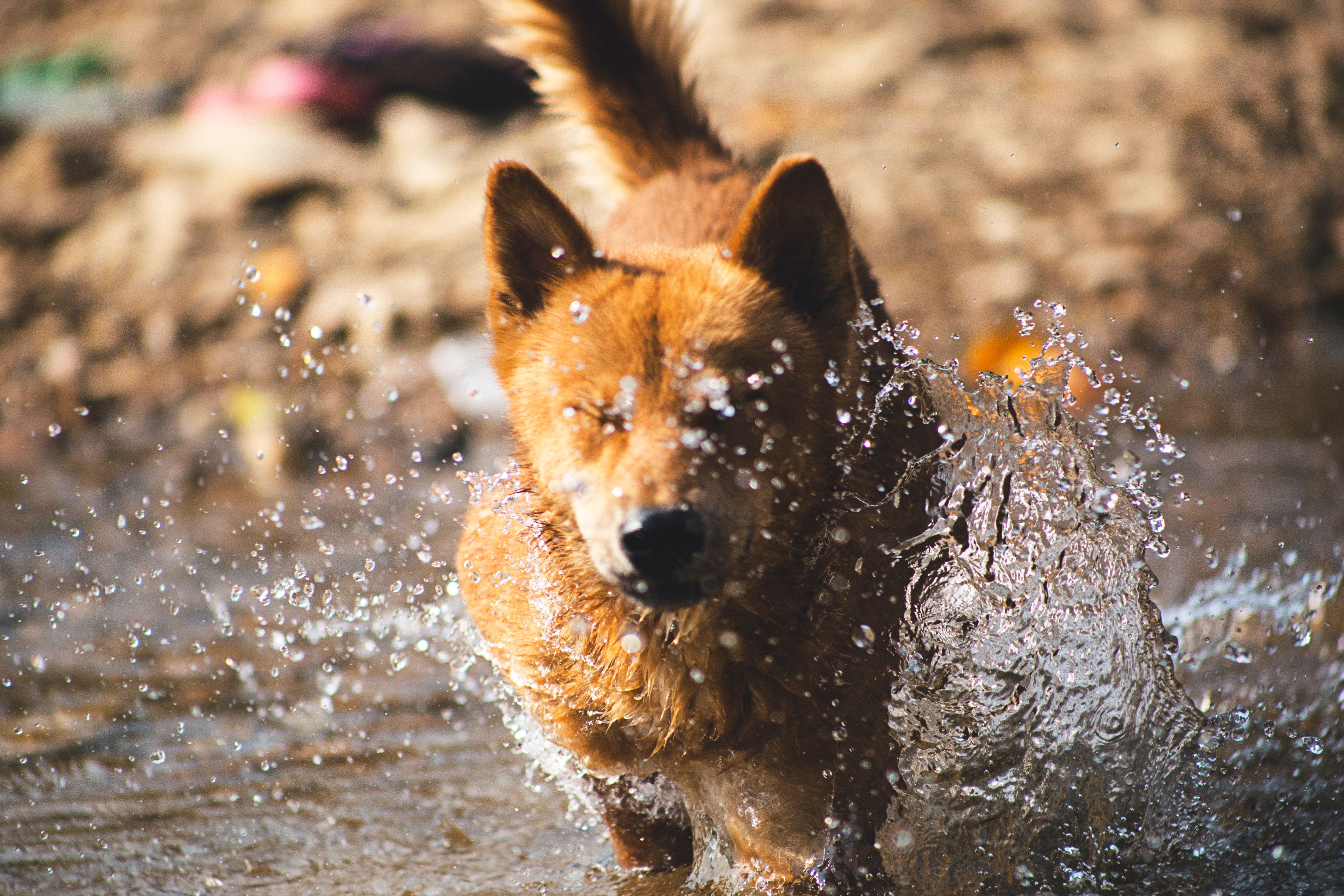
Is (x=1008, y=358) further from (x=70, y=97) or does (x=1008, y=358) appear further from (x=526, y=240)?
(x=70, y=97)

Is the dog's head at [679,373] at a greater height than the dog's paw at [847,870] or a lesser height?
greater

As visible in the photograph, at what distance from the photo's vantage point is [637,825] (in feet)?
10.8

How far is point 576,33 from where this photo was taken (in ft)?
15.1

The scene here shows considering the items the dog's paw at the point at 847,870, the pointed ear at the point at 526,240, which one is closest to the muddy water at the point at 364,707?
the dog's paw at the point at 847,870

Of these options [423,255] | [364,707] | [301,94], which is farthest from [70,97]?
[364,707]

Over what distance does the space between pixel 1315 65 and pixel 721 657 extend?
784cm

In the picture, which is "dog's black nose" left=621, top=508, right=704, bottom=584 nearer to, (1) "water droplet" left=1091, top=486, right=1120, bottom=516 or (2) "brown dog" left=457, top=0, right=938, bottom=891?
(2) "brown dog" left=457, top=0, right=938, bottom=891

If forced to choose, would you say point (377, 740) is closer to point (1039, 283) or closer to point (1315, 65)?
point (1039, 283)

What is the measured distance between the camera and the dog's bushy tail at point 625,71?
15.1ft

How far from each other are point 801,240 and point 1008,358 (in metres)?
4.41

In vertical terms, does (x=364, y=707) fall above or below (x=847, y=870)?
below

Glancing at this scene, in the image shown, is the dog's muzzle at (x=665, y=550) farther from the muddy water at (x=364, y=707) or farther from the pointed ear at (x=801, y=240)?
the muddy water at (x=364, y=707)

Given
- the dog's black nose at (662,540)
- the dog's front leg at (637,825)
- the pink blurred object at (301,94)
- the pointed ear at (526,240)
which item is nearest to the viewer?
the dog's black nose at (662,540)

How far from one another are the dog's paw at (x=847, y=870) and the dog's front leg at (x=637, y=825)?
0.53 metres
